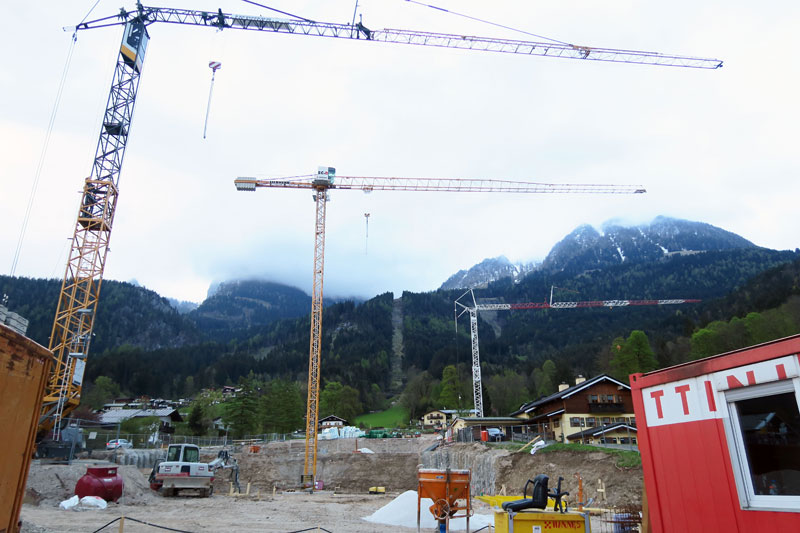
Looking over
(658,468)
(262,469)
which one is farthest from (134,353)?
(658,468)

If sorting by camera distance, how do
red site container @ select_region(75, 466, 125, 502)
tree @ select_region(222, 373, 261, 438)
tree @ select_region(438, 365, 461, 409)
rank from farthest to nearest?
tree @ select_region(438, 365, 461, 409) < tree @ select_region(222, 373, 261, 438) < red site container @ select_region(75, 466, 125, 502)

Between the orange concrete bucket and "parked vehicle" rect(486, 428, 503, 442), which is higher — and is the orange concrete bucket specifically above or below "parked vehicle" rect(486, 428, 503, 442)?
below

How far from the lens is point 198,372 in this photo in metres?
167

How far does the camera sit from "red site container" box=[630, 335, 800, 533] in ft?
19.6

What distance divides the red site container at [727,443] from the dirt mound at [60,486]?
24.0 metres

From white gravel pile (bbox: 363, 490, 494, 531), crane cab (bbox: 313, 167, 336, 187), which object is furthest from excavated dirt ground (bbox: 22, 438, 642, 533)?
crane cab (bbox: 313, 167, 336, 187)

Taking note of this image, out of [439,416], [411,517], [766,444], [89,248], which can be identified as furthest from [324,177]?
[439,416]

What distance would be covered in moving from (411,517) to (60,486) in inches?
674

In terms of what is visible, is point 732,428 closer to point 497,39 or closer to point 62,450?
point 62,450

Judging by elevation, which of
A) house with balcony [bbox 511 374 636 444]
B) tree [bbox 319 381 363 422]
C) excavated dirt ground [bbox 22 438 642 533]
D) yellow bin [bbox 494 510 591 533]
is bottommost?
excavated dirt ground [bbox 22 438 642 533]

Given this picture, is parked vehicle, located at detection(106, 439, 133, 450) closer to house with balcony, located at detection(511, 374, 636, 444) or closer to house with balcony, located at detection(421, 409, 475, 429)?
house with balcony, located at detection(511, 374, 636, 444)

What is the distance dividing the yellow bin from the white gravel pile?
7.39 meters

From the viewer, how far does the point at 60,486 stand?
75.0 ft

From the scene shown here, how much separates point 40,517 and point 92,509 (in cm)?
315
